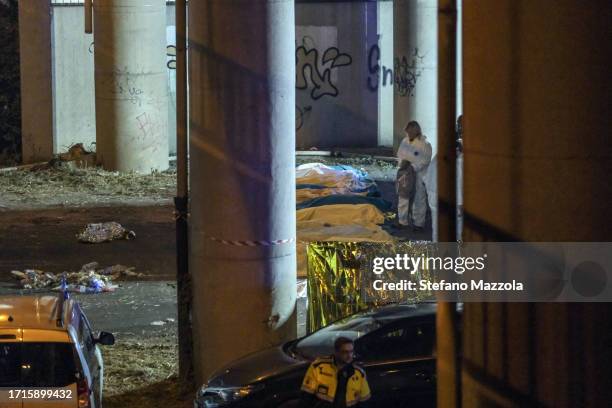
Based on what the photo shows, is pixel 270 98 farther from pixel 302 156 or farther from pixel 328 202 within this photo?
pixel 302 156

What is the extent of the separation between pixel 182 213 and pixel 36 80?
14.5 m

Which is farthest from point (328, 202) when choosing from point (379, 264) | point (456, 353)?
point (456, 353)

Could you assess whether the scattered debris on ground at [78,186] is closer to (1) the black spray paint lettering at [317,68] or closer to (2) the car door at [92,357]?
(1) the black spray paint lettering at [317,68]

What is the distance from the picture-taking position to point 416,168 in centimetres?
1628

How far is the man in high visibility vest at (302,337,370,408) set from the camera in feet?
24.2

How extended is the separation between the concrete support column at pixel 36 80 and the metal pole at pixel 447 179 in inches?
755

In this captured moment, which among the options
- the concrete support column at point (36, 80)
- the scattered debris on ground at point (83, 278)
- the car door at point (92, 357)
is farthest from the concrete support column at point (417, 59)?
the car door at point (92, 357)

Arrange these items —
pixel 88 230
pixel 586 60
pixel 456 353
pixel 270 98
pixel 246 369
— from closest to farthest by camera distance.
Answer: pixel 586 60 → pixel 456 353 → pixel 246 369 → pixel 270 98 → pixel 88 230

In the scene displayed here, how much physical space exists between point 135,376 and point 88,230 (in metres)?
6.32

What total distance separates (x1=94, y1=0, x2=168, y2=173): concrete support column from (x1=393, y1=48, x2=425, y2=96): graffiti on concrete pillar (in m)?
4.83

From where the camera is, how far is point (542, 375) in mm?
4988

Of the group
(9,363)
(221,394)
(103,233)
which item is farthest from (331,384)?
(103,233)

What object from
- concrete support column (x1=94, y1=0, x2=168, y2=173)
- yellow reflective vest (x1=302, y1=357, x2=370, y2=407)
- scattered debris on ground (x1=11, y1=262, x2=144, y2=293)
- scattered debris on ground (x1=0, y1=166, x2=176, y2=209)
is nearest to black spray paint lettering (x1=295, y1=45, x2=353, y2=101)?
concrete support column (x1=94, y1=0, x2=168, y2=173)

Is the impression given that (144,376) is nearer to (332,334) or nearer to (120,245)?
(332,334)
